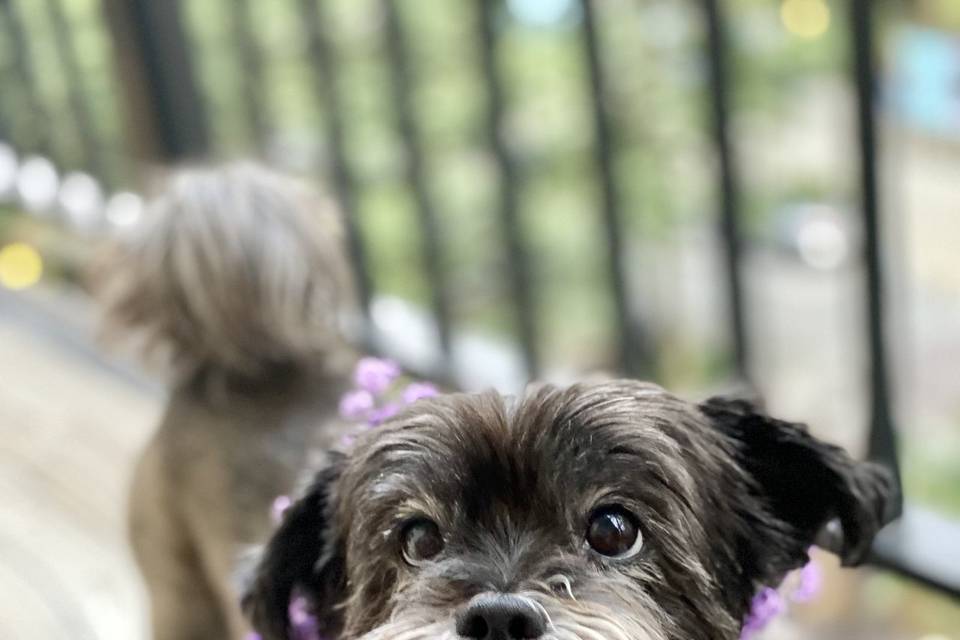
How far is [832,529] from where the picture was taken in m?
1.16

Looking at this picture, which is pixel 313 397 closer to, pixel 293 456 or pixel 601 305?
pixel 293 456

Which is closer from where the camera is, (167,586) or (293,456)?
(293,456)

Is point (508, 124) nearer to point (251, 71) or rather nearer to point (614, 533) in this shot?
point (251, 71)

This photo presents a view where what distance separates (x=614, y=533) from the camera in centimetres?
99

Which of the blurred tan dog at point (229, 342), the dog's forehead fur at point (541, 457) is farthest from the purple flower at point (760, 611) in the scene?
the blurred tan dog at point (229, 342)

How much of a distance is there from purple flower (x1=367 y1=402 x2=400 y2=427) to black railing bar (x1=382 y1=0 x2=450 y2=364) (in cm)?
105

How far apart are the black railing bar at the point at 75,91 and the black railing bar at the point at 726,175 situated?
180 cm

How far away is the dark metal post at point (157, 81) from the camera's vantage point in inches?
104

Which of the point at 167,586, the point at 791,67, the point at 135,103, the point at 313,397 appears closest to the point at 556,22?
the point at 791,67

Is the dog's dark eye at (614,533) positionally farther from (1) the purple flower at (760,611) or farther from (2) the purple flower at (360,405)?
(2) the purple flower at (360,405)

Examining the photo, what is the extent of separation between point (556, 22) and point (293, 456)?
1.28 m

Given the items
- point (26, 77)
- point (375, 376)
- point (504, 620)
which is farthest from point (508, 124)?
point (26, 77)

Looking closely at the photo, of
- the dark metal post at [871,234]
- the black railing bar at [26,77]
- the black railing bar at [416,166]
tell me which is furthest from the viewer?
the black railing bar at [26,77]

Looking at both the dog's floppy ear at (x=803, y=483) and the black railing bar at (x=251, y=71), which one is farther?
the black railing bar at (x=251, y=71)
